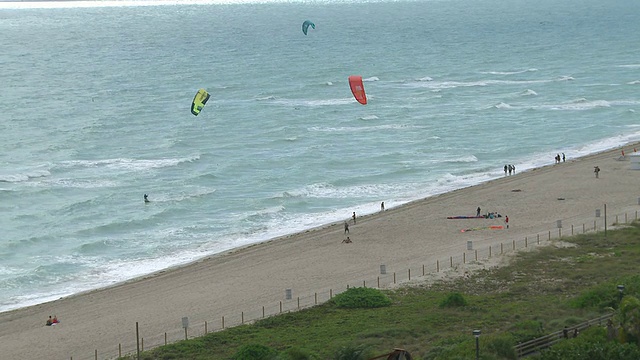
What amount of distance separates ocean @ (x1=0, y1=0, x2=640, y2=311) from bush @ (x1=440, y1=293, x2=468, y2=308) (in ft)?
A: 47.5

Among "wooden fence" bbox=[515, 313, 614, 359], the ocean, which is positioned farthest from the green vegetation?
the ocean

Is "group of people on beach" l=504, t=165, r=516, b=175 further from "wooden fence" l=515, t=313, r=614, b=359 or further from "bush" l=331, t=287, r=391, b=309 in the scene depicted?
"wooden fence" l=515, t=313, r=614, b=359

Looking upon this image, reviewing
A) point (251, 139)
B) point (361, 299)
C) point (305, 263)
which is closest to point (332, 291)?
point (361, 299)

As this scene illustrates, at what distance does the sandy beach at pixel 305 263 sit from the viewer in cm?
3183

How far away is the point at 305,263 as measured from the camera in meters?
38.6

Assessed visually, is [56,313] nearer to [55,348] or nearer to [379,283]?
[55,348]

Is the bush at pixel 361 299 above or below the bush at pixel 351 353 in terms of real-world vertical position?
above

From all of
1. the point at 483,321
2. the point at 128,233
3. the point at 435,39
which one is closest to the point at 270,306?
the point at 483,321

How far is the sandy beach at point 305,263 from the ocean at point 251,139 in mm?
2207

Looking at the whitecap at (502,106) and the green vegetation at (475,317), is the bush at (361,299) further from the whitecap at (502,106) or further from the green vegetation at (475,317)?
the whitecap at (502,106)

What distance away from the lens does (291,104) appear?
284 feet

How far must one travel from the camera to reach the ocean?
45.6 m

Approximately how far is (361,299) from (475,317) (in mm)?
4544

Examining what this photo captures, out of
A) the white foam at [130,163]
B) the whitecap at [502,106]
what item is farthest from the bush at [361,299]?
the whitecap at [502,106]
